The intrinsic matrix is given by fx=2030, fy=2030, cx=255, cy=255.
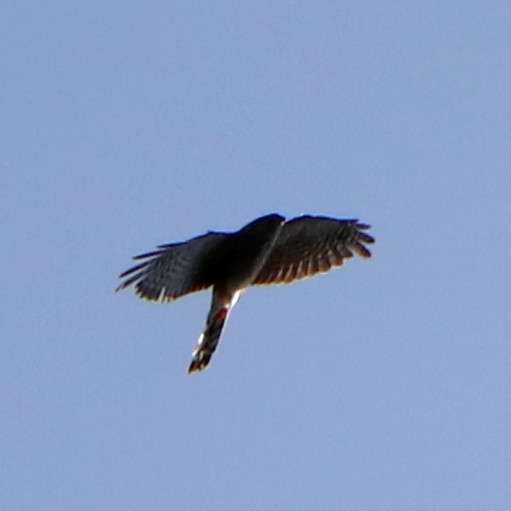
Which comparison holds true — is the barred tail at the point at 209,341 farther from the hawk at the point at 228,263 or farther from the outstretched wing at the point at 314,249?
the outstretched wing at the point at 314,249

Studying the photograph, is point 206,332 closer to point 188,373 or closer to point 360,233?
point 188,373

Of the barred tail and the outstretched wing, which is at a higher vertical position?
the outstretched wing

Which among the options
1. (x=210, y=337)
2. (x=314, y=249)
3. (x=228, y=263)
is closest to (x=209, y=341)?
(x=210, y=337)

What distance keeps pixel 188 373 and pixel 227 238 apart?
1.24 m

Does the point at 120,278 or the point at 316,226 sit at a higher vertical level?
the point at 316,226

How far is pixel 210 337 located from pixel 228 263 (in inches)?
25.3

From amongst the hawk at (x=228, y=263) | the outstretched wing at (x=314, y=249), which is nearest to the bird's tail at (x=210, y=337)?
the hawk at (x=228, y=263)

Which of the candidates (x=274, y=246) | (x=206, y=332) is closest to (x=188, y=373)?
(x=206, y=332)

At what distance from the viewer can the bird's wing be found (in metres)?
16.8

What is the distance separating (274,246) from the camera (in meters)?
17.8

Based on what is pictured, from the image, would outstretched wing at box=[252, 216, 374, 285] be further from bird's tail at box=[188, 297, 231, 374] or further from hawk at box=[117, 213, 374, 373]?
bird's tail at box=[188, 297, 231, 374]

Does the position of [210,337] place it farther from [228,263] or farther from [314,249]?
[314,249]

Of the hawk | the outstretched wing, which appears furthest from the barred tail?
the outstretched wing

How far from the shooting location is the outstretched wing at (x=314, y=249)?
58.9 feet
